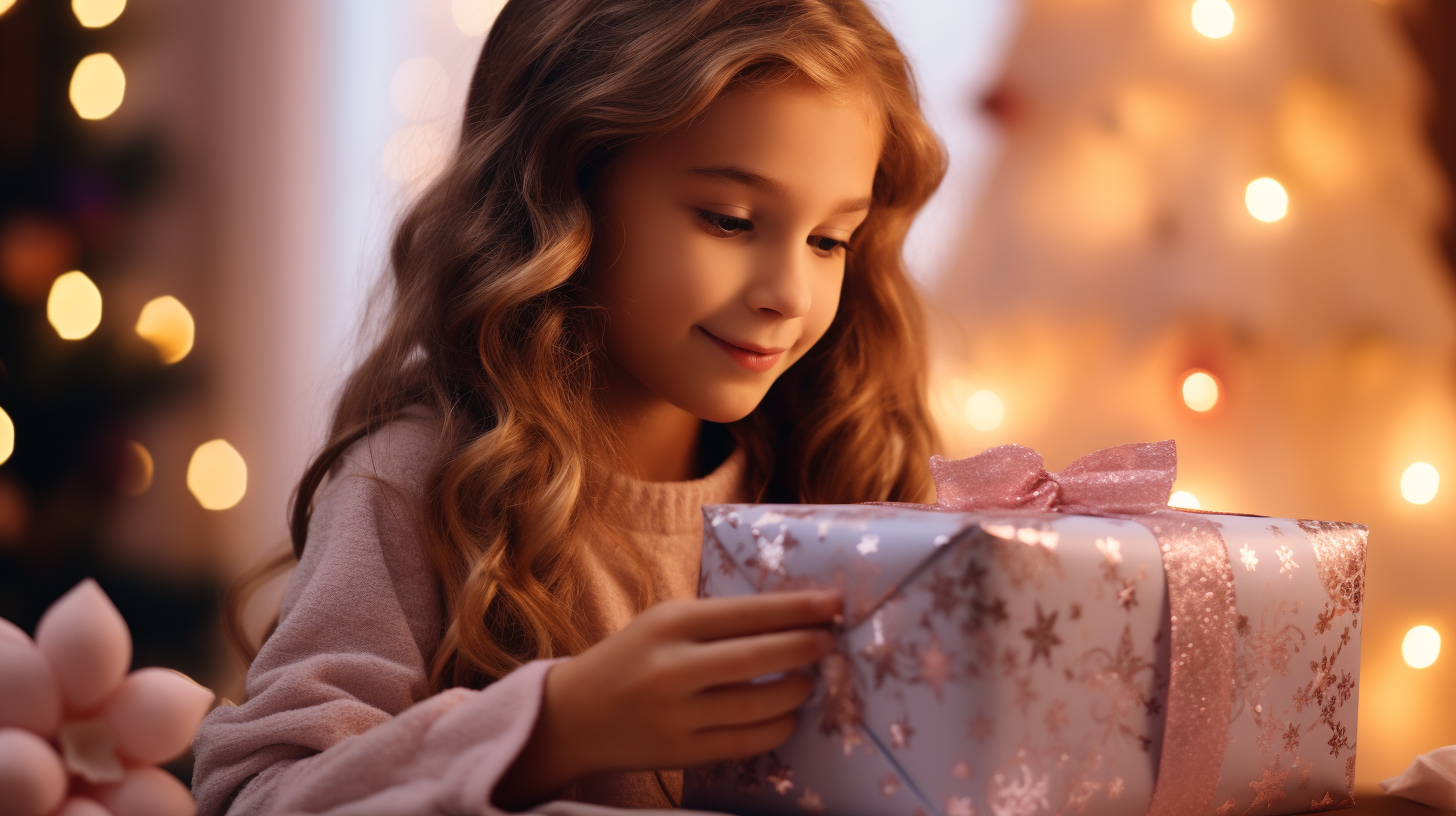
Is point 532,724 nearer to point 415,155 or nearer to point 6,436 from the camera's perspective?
point 415,155

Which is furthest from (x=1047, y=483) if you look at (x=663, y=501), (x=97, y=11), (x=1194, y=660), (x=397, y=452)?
(x=97, y=11)

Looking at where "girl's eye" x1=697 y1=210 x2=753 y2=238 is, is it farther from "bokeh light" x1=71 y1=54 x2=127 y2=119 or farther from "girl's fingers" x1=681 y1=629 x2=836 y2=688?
"bokeh light" x1=71 y1=54 x2=127 y2=119

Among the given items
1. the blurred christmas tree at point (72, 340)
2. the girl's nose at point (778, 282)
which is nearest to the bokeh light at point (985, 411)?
the girl's nose at point (778, 282)

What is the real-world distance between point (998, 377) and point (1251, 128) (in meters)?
0.49

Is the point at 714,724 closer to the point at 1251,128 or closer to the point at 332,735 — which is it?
the point at 332,735

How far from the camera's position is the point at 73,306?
148cm

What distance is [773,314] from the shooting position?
0.81 metres

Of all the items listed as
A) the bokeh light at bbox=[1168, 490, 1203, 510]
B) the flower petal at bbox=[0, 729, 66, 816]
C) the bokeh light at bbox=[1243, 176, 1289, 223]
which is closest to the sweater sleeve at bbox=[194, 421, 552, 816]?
the flower petal at bbox=[0, 729, 66, 816]

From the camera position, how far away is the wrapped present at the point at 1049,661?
502mm

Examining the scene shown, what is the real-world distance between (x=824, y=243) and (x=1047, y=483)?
0.93 ft

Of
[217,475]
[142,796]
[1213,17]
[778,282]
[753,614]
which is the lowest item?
[217,475]

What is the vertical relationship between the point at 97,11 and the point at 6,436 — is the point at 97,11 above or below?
above

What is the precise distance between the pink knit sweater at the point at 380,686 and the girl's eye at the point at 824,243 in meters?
0.22

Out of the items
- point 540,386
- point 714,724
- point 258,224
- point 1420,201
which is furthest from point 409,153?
point 1420,201
